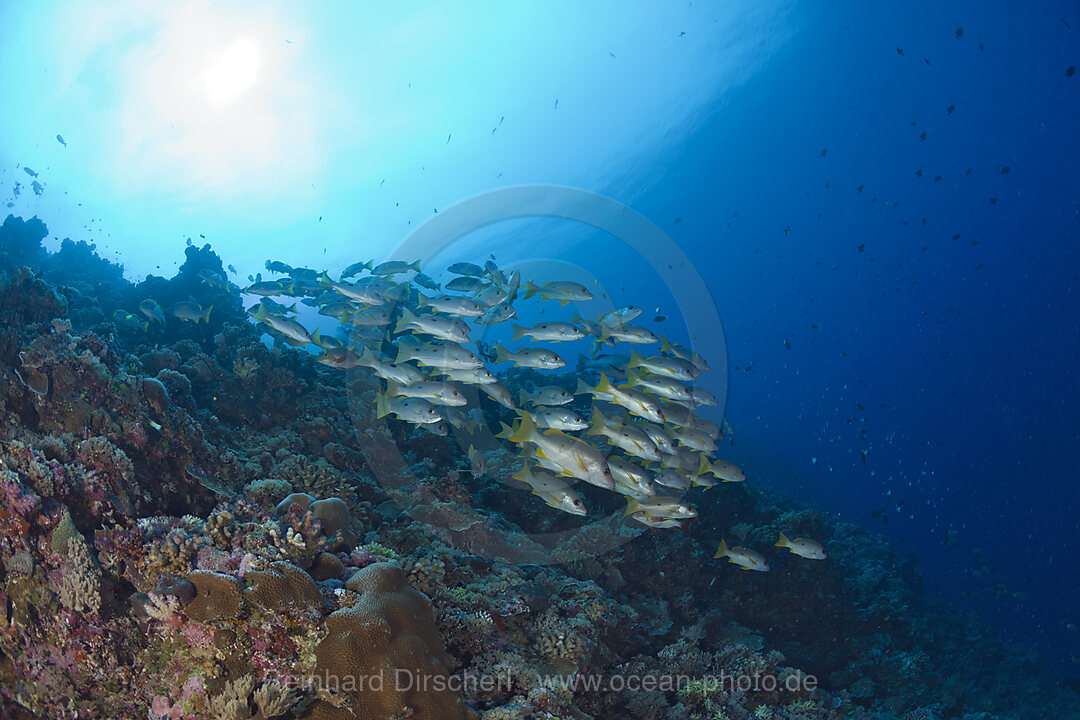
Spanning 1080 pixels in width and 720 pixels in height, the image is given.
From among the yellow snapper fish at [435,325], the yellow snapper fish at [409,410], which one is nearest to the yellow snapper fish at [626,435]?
the yellow snapper fish at [409,410]

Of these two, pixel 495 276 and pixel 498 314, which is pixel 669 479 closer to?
pixel 498 314

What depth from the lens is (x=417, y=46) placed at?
3534 cm

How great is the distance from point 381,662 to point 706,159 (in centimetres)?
5720

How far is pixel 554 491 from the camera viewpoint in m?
6.32

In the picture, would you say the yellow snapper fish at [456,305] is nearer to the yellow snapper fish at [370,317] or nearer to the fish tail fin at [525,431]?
the yellow snapper fish at [370,317]

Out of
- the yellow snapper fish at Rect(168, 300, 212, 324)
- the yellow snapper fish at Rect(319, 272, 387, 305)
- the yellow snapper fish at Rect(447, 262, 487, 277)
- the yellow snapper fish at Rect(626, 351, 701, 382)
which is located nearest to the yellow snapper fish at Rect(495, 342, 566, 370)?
the yellow snapper fish at Rect(626, 351, 701, 382)

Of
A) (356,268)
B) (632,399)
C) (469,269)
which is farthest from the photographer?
(356,268)

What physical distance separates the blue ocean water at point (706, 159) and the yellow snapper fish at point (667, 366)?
12.6 meters

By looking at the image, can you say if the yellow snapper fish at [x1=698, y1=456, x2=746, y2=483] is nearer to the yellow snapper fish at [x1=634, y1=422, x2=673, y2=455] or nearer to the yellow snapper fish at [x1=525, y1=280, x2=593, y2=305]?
the yellow snapper fish at [x1=634, y1=422, x2=673, y2=455]

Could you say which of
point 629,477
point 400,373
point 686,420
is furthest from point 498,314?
point 629,477

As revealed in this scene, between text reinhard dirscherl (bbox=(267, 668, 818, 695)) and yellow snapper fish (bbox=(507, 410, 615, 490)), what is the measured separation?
2.01 metres

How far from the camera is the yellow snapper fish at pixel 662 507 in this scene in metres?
7.07

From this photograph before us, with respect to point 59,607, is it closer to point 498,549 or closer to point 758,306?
point 498,549

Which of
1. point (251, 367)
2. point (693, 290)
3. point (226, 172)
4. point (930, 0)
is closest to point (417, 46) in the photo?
point (226, 172)
